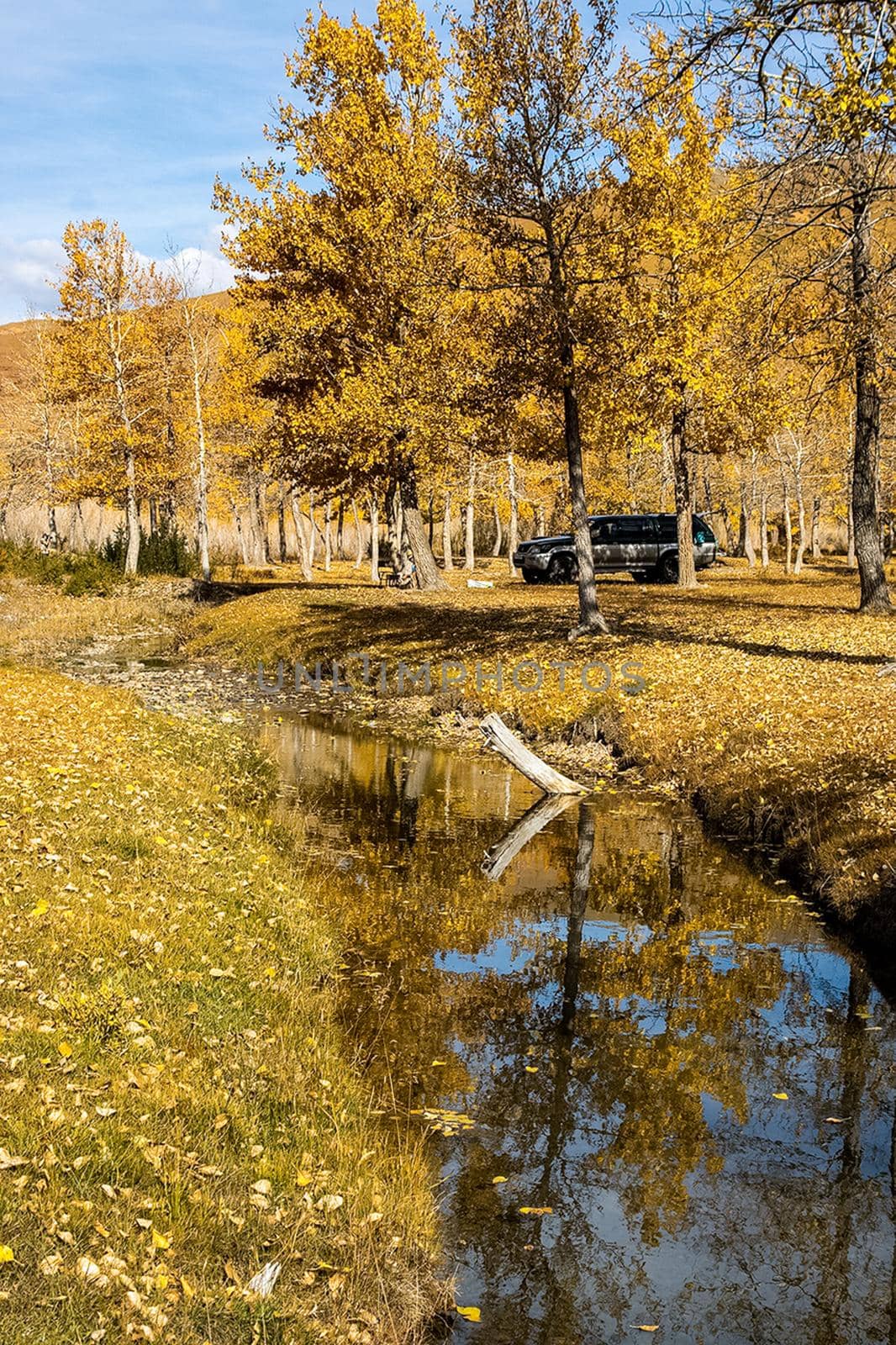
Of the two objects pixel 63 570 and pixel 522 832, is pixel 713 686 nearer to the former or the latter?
pixel 522 832

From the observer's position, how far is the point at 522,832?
12750 mm

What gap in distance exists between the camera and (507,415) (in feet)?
72.1

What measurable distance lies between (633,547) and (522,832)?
27412 mm

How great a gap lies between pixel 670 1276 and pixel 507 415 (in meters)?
18.6

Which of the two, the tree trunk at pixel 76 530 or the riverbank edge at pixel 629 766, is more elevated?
the tree trunk at pixel 76 530

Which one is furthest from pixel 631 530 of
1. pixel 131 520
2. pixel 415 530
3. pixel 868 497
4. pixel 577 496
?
pixel 131 520

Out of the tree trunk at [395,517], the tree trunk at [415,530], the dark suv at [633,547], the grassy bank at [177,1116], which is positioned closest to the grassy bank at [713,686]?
the tree trunk at [415,530]

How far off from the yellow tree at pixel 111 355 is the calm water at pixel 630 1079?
114 feet

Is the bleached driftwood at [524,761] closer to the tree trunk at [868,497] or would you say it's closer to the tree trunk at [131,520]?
the tree trunk at [868,497]

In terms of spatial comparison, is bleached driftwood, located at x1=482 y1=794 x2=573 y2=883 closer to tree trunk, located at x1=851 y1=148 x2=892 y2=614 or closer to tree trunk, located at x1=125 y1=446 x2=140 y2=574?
tree trunk, located at x1=851 y1=148 x2=892 y2=614

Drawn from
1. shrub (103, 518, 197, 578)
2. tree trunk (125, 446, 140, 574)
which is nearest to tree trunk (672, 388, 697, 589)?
shrub (103, 518, 197, 578)

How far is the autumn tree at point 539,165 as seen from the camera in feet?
62.6

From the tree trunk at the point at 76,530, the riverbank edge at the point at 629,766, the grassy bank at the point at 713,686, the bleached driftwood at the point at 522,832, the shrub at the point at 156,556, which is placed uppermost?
the tree trunk at the point at 76,530

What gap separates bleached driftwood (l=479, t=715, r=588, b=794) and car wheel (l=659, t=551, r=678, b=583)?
25171 mm
